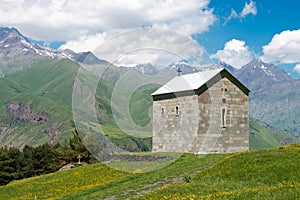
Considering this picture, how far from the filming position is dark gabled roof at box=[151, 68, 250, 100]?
1359 inches

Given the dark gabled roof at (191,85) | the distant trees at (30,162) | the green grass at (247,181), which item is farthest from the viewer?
the distant trees at (30,162)

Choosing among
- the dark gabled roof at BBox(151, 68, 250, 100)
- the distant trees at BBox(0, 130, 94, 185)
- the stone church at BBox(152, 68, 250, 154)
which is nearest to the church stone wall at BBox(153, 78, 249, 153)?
the stone church at BBox(152, 68, 250, 154)

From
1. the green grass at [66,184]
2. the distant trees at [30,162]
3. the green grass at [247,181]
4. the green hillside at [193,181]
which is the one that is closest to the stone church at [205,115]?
the green hillside at [193,181]

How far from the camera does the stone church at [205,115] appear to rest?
131ft

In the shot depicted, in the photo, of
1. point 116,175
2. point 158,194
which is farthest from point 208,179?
point 116,175

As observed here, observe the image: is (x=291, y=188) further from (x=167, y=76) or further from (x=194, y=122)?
(x=194, y=122)

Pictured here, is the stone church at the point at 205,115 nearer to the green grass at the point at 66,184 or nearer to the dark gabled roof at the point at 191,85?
the dark gabled roof at the point at 191,85

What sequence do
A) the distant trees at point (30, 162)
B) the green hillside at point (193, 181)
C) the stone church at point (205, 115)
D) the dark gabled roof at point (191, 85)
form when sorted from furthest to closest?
the distant trees at point (30, 162), the stone church at point (205, 115), the dark gabled roof at point (191, 85), the green hillside at point (193, 181)

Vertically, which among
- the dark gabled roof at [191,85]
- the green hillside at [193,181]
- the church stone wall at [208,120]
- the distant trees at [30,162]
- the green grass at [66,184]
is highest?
the dark gabled roof at [191,85]

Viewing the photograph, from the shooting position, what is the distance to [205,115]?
134 ft

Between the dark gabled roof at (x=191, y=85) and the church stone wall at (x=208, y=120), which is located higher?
the dark gabled roof at (x=191, y=85)

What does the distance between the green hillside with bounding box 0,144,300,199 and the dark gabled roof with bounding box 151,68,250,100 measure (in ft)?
21.0

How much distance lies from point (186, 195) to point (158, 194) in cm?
256

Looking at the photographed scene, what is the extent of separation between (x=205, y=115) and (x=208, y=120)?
220 cm
